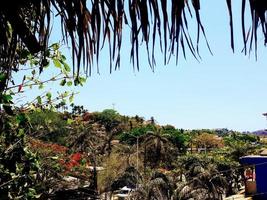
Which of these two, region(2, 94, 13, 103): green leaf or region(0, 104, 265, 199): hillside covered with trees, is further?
region(0, 104, 265, 199): hillside covered with trees

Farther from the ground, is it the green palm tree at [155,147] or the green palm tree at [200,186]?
the green palm tree at [155,147]

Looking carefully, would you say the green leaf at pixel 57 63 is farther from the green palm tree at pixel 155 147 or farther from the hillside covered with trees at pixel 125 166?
the green palm tree at pixel 155 147

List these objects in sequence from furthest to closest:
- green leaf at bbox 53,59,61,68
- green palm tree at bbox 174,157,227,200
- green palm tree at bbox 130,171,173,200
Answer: green palm tree at bbox 174,157,227,200, green palm tree at bbox 130,171,173,200, green leaf at bbox 53,59,61,68

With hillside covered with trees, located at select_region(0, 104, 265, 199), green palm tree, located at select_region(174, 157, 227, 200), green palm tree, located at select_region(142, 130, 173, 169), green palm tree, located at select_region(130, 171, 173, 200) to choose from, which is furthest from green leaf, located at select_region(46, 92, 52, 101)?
green palm tree, located at select_region(142, 130, 173, 169)

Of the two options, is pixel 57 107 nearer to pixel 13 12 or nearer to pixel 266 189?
pixel 13 12

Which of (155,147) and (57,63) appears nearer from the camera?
(57,63)

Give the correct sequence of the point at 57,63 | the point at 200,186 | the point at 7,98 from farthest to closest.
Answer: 1. the point at 200,186
2. the point at 57,63
3. the point at 7,98

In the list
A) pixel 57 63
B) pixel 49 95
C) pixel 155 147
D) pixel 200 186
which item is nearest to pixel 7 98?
pixel 57 63

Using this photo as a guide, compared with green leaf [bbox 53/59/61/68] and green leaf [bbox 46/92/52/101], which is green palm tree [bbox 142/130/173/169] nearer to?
green leaf [bbox 46/92/52/101]

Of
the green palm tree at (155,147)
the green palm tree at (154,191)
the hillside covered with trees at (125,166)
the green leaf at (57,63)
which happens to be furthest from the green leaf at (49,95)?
the green palm tree at (155,147)

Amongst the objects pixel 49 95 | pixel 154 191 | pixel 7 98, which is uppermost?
pixel 49 95

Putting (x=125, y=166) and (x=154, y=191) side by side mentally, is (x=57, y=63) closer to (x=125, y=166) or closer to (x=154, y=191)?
(x=154, y=191)

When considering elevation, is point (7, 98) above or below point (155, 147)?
below

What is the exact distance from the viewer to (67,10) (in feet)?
4.15
